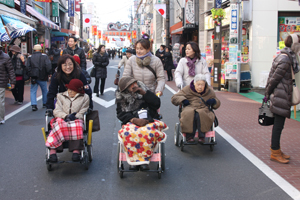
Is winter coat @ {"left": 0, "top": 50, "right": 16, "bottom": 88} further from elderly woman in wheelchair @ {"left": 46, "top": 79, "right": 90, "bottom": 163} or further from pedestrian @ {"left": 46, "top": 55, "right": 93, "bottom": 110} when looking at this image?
elderly woman in wheelchair @ {"left": 46, "top": 79, "right": 90, "bottom": 163}

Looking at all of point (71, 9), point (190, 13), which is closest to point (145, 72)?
point (190, 13)

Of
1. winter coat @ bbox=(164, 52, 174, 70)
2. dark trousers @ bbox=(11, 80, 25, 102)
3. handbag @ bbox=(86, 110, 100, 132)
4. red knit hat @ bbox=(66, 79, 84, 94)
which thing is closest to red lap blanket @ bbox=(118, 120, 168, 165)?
handbag @ bbox=(86, 110, 100, 132)

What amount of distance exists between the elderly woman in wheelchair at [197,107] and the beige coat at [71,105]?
1605mm

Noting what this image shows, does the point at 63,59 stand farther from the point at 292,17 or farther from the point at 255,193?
the point at 292,17

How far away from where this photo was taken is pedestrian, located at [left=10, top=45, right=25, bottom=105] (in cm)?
1121

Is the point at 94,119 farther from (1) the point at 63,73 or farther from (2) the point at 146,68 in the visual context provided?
(2) the point at 146,68

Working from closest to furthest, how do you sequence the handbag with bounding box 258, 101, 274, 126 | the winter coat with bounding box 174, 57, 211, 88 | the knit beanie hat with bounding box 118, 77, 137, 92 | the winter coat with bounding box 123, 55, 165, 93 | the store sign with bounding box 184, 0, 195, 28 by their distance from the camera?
the knit beanie hat with bounding box 118, 77, 137, 92
the handbag with bounding box 258, 101, 274, 126
the winter coat with bounding box 123, 55, 165, 93
the winter coat with bounding box 174, 57, 211, 88
the store sign with bounding box 184, 0, 195, 28

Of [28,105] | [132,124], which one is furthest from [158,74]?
[28,105]

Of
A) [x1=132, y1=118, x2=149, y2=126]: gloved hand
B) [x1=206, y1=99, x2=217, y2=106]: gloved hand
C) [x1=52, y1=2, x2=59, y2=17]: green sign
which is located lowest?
[x1=132, y1=118, x2=149, y2=126]: gloved hand

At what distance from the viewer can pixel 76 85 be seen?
5.31 meters

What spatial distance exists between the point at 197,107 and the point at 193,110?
0.15 metres

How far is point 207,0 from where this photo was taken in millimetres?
23078

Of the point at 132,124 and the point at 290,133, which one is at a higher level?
the point at 132,124

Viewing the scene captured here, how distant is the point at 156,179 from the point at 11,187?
189 centimetres
